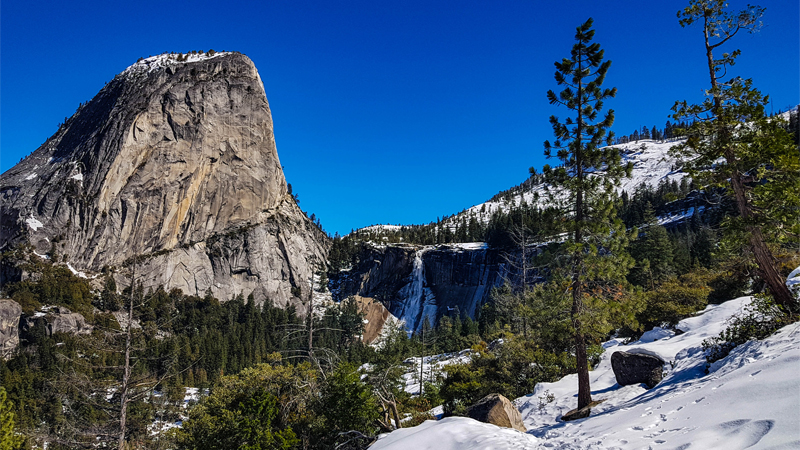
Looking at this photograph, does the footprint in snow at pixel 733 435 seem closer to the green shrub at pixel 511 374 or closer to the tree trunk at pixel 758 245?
the tree trunk at pixel 758 245

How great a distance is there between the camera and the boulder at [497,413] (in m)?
12.6

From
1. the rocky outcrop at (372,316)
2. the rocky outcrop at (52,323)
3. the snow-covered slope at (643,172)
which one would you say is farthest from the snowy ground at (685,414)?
the snow-covered slope at (643,172)

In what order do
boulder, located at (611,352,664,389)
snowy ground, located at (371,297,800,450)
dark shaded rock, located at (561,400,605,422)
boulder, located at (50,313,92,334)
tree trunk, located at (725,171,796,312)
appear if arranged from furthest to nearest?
boulder, located at (50,313,92,334) → boulder, located at (611,352,664,389) → dark shaded rock, located at (561,400,605,422) → tree trunk, located at (725,171,796,312) → snowy ground, located at (371,297,800,450)

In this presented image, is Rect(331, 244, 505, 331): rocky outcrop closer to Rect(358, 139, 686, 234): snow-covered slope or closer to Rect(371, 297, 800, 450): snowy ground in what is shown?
Rect(358, 139, 686, 234): snow-covered slope

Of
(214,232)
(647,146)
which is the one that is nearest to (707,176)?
(214,232)

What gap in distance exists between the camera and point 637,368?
47.0ft

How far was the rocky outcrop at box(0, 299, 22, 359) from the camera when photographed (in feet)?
224

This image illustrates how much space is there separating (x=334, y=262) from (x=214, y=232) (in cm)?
4329

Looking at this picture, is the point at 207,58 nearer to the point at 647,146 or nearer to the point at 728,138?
the point at 728,138

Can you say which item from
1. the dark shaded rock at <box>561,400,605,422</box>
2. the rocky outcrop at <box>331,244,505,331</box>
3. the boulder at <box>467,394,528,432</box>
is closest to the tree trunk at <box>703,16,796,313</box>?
the dark shaded rock at <box>561,400,605,422</box>

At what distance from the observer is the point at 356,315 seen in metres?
93.1

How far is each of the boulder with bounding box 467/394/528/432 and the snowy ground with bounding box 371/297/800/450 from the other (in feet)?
2.45

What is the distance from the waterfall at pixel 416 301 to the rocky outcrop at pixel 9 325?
75865 mm

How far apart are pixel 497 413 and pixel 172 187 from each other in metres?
107
